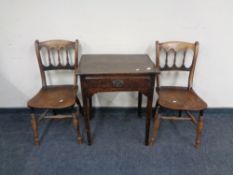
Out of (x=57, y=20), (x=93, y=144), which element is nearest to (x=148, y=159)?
(x=93, y=144)

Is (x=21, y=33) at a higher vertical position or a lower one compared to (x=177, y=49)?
higher

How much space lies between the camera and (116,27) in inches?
73.3

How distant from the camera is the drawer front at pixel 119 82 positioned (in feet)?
4.89

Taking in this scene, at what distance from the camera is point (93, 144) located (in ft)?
6.01

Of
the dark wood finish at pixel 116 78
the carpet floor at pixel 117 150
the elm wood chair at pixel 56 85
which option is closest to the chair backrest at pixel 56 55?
the elm wood chair at pixel 56 85

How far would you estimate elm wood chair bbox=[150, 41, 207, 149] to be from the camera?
1.64m

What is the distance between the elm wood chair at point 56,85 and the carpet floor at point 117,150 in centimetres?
16

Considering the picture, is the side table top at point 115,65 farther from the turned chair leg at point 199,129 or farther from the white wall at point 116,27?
the turned chair leg at point 199,129

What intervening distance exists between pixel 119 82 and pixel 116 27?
0.63 m

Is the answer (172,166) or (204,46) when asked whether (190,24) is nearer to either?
(204,46)

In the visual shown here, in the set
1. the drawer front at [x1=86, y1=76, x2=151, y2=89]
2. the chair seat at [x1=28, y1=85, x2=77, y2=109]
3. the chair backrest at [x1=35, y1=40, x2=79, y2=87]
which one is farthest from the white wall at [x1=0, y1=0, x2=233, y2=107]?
the drawer front at [x1=86, y1=76, x2=151, y2=89]

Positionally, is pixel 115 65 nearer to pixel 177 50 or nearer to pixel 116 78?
pixel 116 78

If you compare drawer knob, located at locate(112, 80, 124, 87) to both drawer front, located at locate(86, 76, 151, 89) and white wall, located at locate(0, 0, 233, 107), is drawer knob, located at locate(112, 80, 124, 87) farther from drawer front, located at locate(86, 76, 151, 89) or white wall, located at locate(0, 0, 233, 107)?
white wall, located at locate(0, 0, 233, 107)

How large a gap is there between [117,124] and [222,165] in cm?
100
